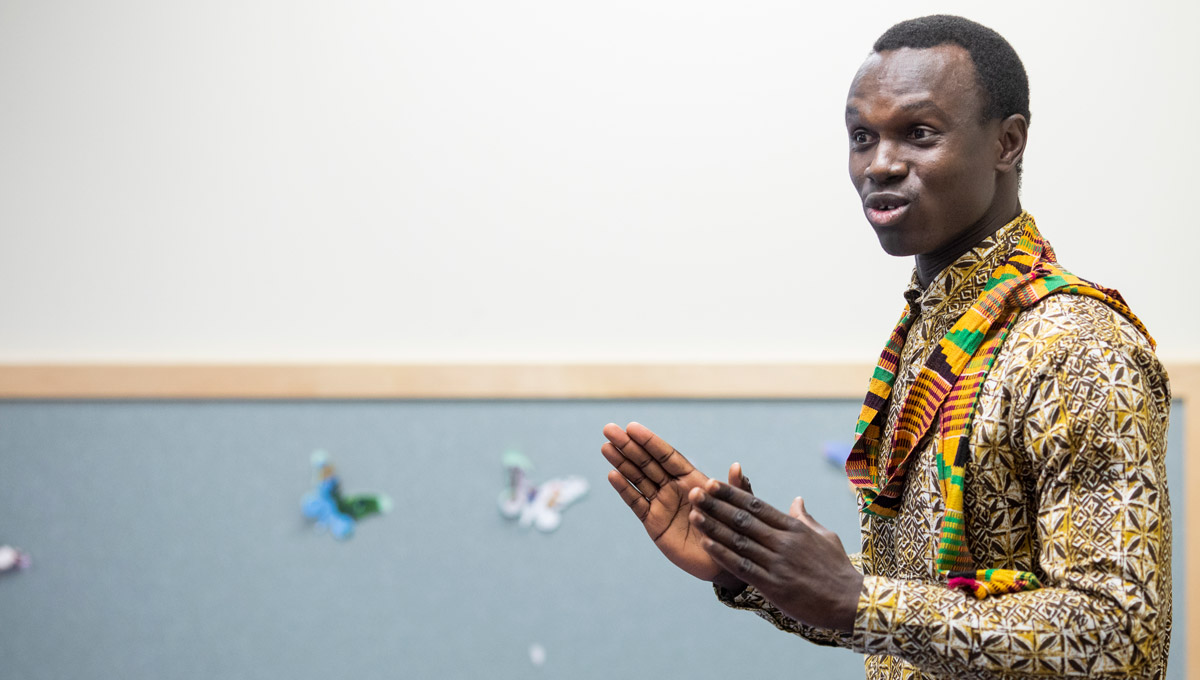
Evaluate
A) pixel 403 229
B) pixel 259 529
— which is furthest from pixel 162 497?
pixel 403 229

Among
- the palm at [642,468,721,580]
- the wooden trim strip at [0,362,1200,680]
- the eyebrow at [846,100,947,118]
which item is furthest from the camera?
the wooden trim strip at [0,362,1200,680]

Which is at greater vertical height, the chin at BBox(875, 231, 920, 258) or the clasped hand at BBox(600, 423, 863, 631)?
the chin at BBox(875, 231, 920, 258)

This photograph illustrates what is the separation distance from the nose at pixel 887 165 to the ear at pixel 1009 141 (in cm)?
9

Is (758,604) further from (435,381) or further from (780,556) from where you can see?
(435,381)

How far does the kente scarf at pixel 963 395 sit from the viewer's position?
812 millimetres

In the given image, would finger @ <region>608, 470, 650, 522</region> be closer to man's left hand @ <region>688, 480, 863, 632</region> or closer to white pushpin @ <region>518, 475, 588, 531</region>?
man's left hand @ <region>688, 480, 863, 632</region>

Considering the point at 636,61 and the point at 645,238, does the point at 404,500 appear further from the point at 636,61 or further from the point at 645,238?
the point at 636,61

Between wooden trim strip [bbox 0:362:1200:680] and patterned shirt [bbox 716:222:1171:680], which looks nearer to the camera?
patterned shirt [bbox 716:222:1171:680]

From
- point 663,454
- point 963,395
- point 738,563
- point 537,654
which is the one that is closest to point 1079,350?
point 963,395

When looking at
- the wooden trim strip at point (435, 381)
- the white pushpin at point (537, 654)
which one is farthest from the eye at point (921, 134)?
the white pushpin at point (537, 654)

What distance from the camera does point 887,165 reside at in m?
0.89

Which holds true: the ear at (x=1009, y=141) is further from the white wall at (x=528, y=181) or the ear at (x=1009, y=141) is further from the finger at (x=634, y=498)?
the white wall at (x=528, y=181)

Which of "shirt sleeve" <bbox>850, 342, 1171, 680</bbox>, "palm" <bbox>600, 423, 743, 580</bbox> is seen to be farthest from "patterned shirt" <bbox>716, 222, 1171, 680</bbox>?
"palm" <bbox>600, 423, 743, 580</bbox>

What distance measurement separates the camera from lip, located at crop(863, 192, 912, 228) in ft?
2.96
